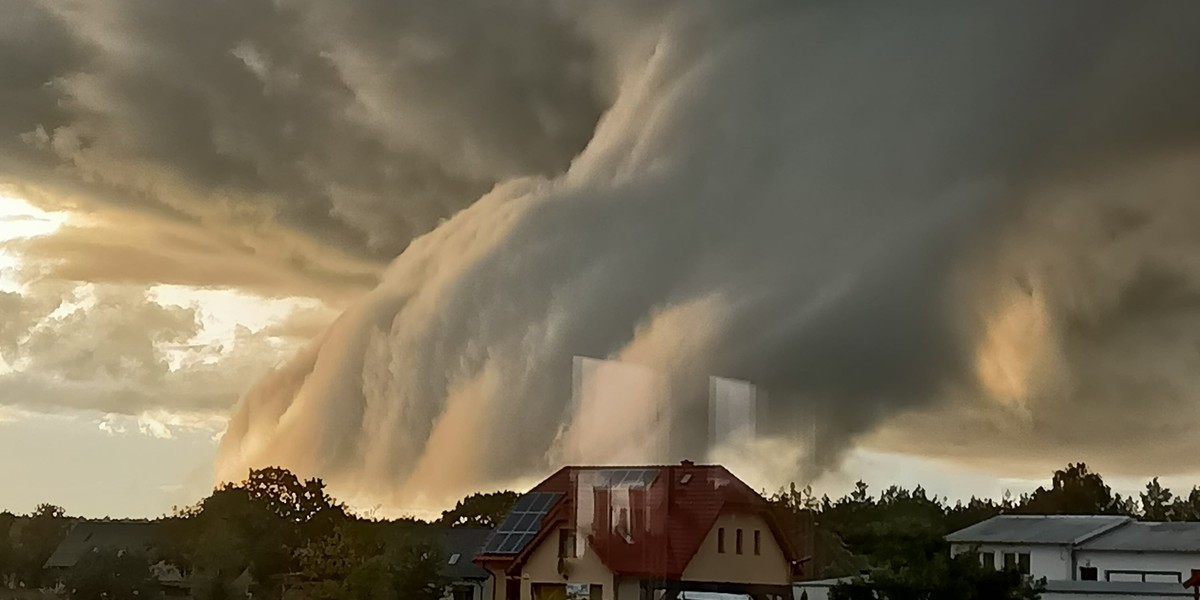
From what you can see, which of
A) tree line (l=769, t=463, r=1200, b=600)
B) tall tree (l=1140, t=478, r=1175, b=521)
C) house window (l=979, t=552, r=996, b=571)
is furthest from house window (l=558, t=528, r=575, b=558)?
tall tree (l=1140, t=478, r=1175, b=521)

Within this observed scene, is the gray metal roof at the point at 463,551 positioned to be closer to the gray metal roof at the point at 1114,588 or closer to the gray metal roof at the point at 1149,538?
the gray metal roof at the point at 1114,588

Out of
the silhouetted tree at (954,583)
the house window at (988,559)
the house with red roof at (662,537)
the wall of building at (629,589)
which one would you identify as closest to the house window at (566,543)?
the house with red roof at (662,537)

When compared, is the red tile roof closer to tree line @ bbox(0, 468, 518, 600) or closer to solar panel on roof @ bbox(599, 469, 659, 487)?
solar panel on roof @ bbox(599, 469, 659, 487)

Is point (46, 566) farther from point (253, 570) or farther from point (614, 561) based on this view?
point (614, 561)

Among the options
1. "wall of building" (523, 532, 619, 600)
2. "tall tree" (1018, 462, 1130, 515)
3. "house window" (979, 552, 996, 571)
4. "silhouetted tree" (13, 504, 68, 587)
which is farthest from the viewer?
"silhouetted tree" (13, 504, 68, 587)

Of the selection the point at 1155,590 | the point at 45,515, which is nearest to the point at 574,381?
the point at 1155,590

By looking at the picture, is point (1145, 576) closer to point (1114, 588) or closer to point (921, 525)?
point (1114, 588)
